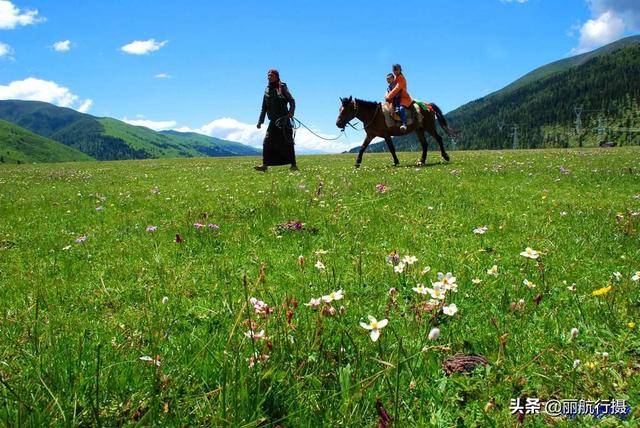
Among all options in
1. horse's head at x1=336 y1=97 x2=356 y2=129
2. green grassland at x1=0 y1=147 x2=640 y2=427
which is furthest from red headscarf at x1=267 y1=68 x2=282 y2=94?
green grassland at x1=0 y1=147 x2=640 y2=427

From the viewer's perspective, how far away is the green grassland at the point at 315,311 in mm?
2508

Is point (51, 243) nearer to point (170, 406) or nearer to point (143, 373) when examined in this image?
point (143, 373)

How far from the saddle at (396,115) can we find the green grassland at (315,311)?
11588mm

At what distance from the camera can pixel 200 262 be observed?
264 inches

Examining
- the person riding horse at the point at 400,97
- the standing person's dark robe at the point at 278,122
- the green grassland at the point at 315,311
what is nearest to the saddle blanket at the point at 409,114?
the person riding horse at the point at 400,97

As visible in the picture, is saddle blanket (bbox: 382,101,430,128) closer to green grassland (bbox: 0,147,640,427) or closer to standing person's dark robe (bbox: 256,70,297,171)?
standing person's dark robe (bbox: 256,70,297,171)

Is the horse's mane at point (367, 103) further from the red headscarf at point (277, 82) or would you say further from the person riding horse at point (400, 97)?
the red headscarf at point (277, 82)

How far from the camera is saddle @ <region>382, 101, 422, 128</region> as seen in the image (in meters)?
23.4

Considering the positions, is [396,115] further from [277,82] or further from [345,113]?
[277,82]

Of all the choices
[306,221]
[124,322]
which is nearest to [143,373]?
[124,322]

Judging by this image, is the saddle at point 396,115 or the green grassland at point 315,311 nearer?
the green grassland at point 315,311

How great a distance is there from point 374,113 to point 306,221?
16.1 m

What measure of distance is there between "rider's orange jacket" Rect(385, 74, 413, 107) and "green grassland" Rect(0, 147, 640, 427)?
11737 millimetres

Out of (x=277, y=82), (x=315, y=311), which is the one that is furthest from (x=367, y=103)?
(x=315, y=311)
